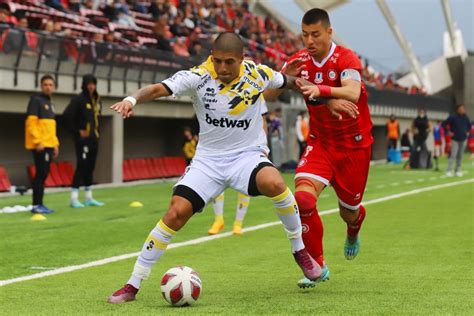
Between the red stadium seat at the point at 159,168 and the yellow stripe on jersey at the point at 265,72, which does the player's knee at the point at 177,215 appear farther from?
the red stadium seat at the point at 159,168

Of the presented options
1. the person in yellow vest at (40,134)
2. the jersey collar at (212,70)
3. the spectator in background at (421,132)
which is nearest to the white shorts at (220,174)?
the jersey collar at (212,70)

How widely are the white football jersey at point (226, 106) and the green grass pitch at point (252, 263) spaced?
1.19 m

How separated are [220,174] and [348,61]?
5.20ft

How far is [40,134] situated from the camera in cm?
1666

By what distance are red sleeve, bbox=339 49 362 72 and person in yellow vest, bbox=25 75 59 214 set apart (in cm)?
904

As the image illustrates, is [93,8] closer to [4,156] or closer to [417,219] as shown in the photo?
[4,156]

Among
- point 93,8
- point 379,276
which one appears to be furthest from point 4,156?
point 379,276

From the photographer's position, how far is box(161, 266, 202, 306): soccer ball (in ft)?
23.6

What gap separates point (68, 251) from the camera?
11.3 meters

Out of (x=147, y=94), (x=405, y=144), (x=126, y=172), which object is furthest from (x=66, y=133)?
(x=405, y=144)

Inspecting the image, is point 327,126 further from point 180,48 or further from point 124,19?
point 124,19

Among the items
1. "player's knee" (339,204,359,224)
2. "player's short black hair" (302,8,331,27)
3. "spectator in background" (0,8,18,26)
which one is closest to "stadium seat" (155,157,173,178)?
"spectator in background" (0,8,18,26)

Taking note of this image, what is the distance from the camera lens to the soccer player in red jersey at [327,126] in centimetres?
812

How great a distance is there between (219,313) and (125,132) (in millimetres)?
25661
